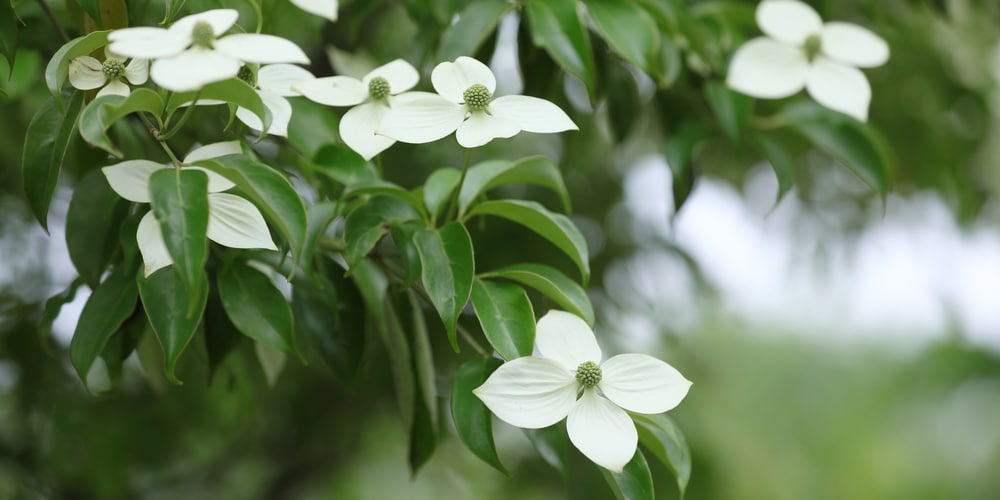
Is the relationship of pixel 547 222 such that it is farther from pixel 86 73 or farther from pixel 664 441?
pixel 86 73

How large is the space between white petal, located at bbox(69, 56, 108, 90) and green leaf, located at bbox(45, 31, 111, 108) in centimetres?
2

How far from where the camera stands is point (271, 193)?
1.48 ft

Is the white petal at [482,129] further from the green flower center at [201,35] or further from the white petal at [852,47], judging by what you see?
the white petal at [852,47]

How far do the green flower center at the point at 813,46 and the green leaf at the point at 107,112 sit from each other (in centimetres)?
50

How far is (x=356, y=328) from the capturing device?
2.10ft

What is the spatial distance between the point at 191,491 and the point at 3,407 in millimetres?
332

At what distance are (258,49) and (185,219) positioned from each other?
9cm

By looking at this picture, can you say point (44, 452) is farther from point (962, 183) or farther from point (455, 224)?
point (962, 183)

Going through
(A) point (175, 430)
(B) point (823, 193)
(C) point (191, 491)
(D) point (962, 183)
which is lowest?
(C) point (191, 491)

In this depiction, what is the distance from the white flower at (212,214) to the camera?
1.51 feet

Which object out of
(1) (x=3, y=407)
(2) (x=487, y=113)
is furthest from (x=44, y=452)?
(2) (x=487, y=113)

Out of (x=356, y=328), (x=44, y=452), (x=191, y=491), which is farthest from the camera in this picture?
(x=191, y=491)

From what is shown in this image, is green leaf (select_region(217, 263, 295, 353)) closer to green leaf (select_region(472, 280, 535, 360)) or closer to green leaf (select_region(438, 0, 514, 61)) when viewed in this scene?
green leaf (select_region(472, 280, 535, 360))

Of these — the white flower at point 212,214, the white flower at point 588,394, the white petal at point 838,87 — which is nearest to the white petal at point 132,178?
the white flower at point 212,214
